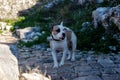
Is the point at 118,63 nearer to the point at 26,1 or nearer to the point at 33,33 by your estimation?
the point at 33,33

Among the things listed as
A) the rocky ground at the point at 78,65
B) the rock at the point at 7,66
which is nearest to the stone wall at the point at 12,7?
the rocky ground at the point at 78,65

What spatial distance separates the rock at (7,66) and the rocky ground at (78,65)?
79 centimetres

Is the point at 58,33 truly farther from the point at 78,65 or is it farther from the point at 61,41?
the point at 78,65

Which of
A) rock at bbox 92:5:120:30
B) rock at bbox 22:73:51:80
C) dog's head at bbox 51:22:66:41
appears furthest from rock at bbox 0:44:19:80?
rock at bbox 92:5:120:30

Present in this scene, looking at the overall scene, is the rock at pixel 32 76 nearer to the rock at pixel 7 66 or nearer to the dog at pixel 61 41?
the rock at pixel 7 66

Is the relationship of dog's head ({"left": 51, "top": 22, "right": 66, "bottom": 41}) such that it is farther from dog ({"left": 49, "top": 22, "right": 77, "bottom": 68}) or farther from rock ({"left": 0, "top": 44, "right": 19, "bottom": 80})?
rock ({"left": 0, "top": 44, "right": 19, "bottom": 80})

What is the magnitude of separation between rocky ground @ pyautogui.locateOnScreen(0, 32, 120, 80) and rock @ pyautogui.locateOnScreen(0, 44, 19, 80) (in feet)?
2.58

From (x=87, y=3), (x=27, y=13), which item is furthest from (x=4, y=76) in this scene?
(x=27, y=13)

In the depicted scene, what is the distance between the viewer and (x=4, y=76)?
20.1 ft

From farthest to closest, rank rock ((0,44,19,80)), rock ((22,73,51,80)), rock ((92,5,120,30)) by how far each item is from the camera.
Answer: rock ((92,5,120,30))
rock ((22,73,51,80))
rock ((0,44,19,80))

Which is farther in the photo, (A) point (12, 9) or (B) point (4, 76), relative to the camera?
(A) point (12, 9)

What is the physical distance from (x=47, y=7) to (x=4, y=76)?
A: 13.2 metres

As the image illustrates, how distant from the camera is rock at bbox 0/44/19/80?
6193 millimetres

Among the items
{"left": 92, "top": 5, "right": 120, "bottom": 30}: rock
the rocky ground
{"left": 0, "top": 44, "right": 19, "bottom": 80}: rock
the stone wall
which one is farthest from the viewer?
the stone wall
